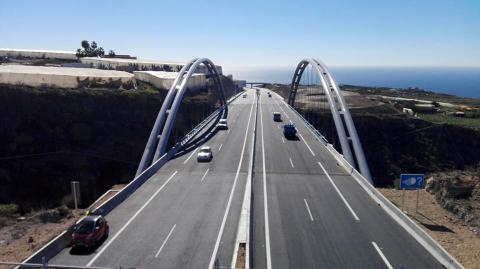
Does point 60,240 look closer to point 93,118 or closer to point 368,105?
point 93,118

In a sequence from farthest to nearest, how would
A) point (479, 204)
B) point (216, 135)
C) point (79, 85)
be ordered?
point (79, 85), point (216, 135), point (479, 204)

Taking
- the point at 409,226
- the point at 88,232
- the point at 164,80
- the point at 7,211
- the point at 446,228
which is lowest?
the point at 7,211

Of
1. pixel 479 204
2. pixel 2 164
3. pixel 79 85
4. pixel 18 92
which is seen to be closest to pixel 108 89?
pixel 79 85

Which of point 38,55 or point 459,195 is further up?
point 38,55

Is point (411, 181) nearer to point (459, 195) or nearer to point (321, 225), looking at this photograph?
point (459, 195)

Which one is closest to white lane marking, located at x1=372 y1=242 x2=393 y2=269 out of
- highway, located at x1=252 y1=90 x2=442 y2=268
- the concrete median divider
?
highway, located at x1=252 y1=90 x2=442 y2=268

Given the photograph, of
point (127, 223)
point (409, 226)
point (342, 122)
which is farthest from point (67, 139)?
point (409, 226)
